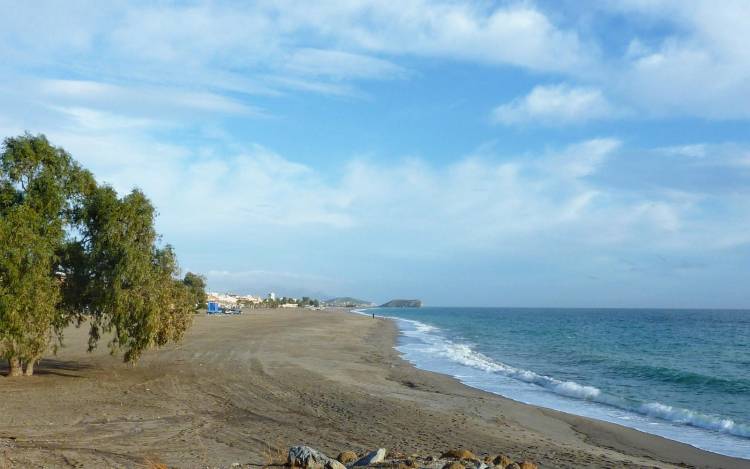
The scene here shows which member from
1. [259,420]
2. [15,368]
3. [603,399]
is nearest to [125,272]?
[15,368]

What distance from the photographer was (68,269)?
1978 centimetres

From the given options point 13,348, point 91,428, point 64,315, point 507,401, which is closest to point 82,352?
point 64,315

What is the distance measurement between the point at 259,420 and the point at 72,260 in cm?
905

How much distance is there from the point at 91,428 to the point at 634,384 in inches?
917

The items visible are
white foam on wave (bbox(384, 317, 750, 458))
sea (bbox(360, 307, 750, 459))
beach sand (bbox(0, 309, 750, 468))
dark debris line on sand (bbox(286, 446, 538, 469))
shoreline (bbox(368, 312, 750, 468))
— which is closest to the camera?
dark debris line on sand (bbox(286, 446, 538, 469))

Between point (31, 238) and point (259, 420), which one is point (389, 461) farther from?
point (31, 238)

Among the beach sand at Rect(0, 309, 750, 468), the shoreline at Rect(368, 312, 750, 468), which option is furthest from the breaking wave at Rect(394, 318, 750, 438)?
the beach sand at Rect(0, 309, 750, 468)

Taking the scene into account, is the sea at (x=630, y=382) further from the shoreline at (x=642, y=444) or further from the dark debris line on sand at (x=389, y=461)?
the dark debris line on sand at (x=389, y=461)

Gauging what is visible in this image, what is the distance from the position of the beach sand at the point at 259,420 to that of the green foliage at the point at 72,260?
172 cm

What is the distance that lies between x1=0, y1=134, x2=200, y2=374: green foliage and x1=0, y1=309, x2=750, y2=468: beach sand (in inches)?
67.7

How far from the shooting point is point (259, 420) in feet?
48.2

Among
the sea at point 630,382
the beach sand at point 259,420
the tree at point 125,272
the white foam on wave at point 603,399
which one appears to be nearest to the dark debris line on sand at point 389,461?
the beach sand at point 259,420

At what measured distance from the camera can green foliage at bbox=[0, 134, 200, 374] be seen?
17.3 m

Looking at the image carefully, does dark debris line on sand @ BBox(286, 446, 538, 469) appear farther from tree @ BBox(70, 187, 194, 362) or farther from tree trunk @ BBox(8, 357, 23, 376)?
tree trunk @ BBox(8, 357, 23, 376)
